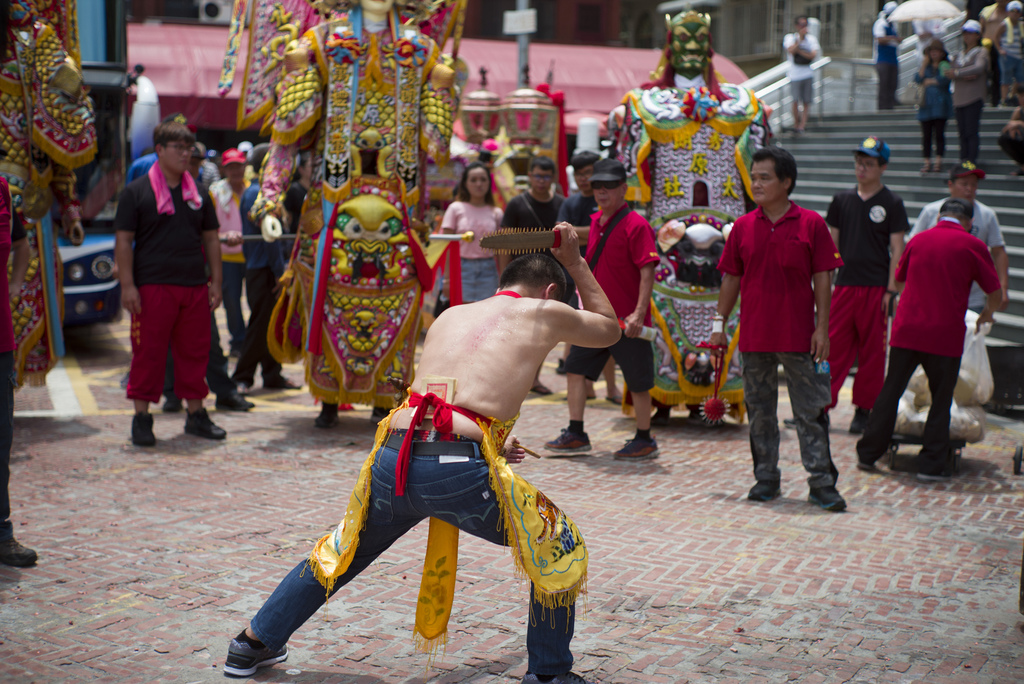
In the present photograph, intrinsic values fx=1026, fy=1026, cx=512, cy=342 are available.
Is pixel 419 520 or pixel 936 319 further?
pixel 936 319

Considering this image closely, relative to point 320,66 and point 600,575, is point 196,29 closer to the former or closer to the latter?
point 320,66

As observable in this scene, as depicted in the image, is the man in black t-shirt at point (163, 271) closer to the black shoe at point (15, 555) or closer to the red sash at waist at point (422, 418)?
the black shoe at point (15, 555)

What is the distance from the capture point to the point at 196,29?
2283 centimetres

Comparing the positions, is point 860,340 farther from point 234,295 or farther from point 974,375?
point 234,295

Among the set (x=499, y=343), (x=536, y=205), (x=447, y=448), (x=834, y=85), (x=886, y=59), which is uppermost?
(x=886, y=59)

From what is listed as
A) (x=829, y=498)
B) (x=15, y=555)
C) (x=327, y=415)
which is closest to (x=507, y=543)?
(x=15, y=555)

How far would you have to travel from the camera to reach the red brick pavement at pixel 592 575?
3703mm

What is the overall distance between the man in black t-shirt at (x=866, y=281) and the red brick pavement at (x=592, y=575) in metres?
1.00

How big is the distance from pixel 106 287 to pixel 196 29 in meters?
14.3

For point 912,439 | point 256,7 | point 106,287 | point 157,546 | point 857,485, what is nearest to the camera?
point 157,546

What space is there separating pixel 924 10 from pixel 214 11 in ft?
50.6

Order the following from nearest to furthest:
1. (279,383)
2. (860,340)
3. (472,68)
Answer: (860,340)
(279,383)
(472,68)

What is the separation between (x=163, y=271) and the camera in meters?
6.66

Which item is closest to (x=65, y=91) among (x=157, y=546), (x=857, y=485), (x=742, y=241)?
(x=157, y=546)
